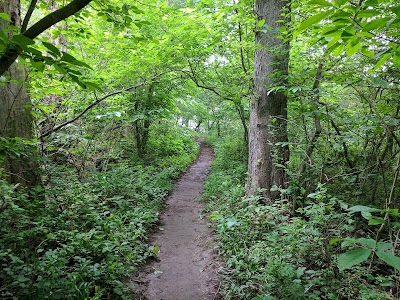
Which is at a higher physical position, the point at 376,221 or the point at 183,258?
the point at 376,221

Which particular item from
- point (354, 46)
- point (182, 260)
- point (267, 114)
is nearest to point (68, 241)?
point (182, 260)

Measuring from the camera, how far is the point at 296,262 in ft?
12.4

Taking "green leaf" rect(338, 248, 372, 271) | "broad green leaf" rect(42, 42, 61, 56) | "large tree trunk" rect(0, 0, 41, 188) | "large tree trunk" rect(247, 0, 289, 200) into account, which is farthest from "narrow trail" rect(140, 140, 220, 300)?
"broad green leaf" rect(42, 42, 61, 56)

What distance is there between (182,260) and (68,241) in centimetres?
202

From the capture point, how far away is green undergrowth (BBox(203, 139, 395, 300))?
315cm

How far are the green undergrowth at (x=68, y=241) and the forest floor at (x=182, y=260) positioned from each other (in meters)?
0.33

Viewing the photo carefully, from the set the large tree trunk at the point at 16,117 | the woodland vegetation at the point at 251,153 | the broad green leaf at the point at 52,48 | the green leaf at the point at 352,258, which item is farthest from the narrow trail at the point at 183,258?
the broad green leaf at the point at 52,48

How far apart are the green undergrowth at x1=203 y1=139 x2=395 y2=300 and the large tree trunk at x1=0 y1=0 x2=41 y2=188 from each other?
3.59 m

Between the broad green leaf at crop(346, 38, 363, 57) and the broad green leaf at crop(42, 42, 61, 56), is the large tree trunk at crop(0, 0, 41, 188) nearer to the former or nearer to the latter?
the broad green leaf at crop(42, 42, 61, 56)

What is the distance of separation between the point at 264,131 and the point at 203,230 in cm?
277

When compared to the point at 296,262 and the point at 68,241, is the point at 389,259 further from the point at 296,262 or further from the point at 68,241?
the point at 68,241

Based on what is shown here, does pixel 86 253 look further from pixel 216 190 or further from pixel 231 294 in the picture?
pixel 216 190

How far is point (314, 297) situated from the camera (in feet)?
9.73

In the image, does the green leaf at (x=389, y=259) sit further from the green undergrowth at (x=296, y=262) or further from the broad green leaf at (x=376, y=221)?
the green undergrowth at (x=296, y=262)
